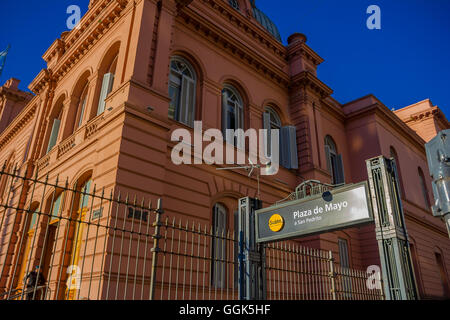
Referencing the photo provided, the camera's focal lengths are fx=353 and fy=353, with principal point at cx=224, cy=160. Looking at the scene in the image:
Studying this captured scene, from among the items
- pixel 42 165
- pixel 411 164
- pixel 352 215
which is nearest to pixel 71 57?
pixel 42 165

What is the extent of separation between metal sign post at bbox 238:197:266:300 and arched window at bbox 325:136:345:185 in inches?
445

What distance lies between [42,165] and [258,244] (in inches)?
422

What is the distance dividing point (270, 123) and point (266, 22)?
6.99 metres

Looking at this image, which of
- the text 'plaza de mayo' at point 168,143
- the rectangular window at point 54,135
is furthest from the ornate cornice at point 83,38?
the rectangular window at point 54,135

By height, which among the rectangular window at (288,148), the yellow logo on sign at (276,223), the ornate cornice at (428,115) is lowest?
the yellow logo on sign at (276,223)

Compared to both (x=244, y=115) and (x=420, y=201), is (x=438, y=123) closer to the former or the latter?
(x=420, y=201)

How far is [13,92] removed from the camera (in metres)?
24.5

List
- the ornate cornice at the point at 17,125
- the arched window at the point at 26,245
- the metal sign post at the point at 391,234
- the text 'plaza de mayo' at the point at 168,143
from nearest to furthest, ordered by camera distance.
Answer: the metal sign post at the point at 391,234, the text 'plaza de mayo' at the point at 168,143, the arched window at the point at 26,245, the ornate cornice at the point at 17,125

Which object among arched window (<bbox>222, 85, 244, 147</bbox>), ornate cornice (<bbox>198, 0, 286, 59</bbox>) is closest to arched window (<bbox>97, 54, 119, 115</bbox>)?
arched window (<bbox>222, 85, 244, 147</bbox>)

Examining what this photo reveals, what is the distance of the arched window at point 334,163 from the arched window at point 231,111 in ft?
19.2

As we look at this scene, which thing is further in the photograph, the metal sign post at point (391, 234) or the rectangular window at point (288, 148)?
the rectangular window at point (288, 148)

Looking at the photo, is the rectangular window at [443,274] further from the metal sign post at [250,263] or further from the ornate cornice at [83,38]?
the ornate cornice at [83,38]

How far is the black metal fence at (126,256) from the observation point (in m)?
5.34

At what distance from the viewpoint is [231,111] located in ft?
44.2
